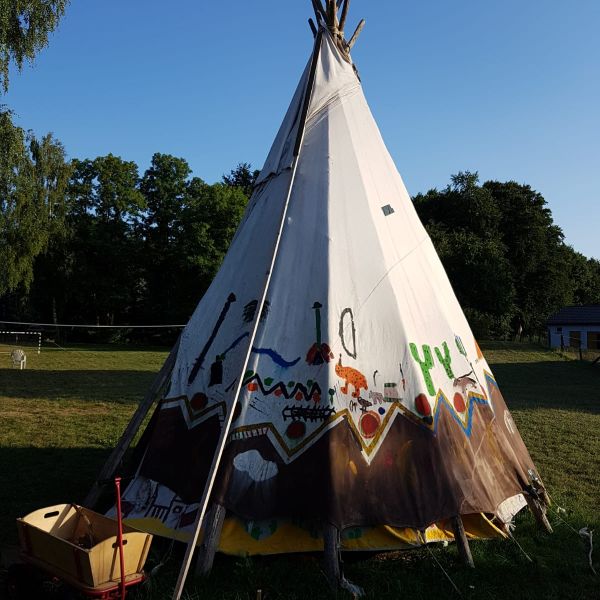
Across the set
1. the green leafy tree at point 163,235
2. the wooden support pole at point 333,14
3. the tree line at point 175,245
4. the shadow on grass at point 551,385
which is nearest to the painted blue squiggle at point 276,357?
the wooden support pole at point 333,14

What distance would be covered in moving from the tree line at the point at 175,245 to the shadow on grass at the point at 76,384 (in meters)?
12.8

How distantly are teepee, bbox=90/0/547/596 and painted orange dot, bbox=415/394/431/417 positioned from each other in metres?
0.01

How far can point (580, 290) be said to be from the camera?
57125mm

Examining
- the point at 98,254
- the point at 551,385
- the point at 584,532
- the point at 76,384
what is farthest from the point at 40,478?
the point at 98,254

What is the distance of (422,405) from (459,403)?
58 cm

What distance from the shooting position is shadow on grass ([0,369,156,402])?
13969 millimetres

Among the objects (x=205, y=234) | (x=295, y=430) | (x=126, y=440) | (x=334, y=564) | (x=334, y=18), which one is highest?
(x=205, y=234)

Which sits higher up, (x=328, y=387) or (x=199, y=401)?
(x=328, y=387)

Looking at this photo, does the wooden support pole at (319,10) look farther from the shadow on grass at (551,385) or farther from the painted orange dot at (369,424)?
the shadow on grass at (551,385)

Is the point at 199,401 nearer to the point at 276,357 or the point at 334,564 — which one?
the point at 276,357

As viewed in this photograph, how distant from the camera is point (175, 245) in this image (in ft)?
122

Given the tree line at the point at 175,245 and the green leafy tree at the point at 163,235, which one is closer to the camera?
the tree line at the point at 175,245

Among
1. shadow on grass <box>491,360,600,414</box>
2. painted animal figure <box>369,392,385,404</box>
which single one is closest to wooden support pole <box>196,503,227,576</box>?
painted animal figure <box>369,392,385,404</box>

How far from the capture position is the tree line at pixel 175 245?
3362 cm
